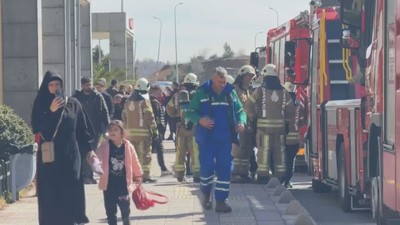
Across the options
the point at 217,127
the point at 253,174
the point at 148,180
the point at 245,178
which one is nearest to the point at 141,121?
the point at 148,180

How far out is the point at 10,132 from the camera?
16844 mm

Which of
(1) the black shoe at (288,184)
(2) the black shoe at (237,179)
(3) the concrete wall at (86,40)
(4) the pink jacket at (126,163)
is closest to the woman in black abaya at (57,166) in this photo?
(4) the pink jacket at (126,163)

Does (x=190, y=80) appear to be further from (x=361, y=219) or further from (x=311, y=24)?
(x=361, y=219)

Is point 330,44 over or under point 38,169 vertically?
over

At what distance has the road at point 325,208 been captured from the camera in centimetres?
1513

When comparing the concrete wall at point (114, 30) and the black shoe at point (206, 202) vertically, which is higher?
the concrete wall at point (114, 30)

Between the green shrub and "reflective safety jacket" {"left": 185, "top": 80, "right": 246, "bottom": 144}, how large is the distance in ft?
9.68

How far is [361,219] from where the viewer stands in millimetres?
15258

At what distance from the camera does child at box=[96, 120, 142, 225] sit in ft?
41.8

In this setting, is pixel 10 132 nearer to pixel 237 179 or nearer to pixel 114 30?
pixel 237 179

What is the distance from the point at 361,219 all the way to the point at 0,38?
10.8 m

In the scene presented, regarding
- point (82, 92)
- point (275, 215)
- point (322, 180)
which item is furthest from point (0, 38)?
point (275, 215)

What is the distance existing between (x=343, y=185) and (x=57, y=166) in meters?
5.08

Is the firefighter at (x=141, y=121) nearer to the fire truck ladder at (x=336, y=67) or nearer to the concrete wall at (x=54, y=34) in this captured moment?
the fire truck ladder at (x=336, y=67)
